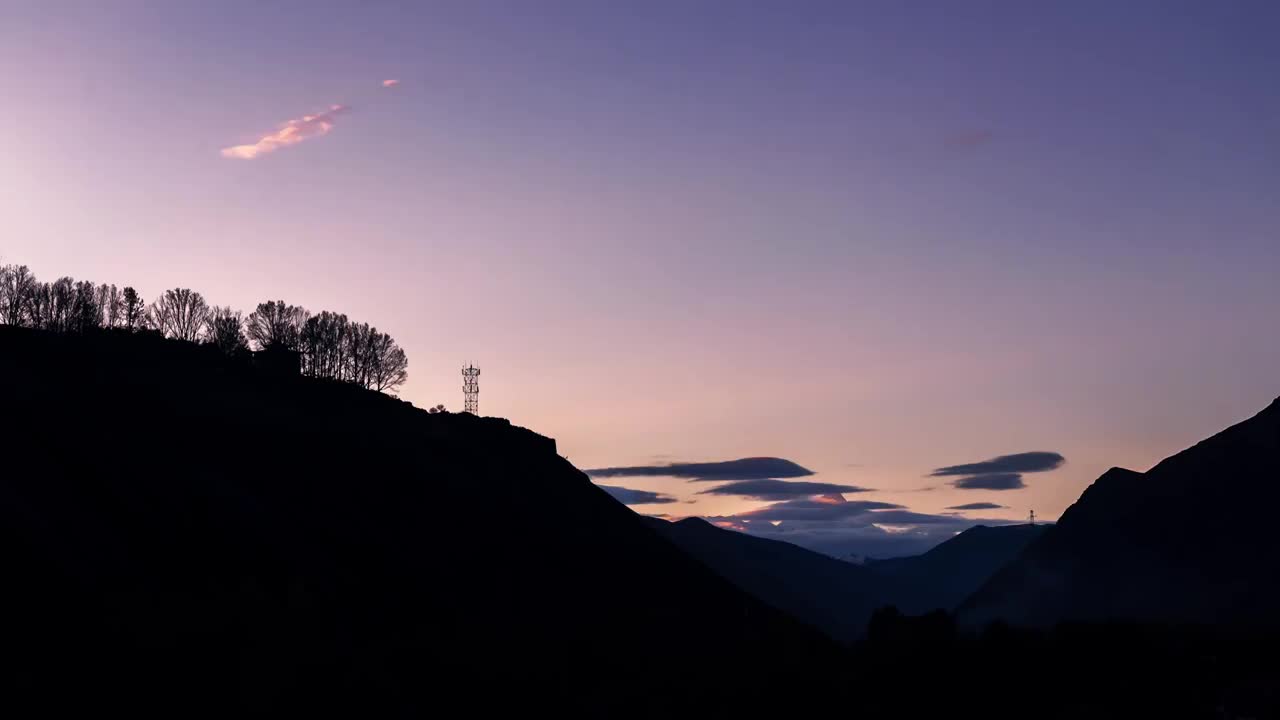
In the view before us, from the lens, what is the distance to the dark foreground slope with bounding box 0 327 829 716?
2499 inches

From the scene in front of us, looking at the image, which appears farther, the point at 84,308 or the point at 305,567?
the point at 84,308

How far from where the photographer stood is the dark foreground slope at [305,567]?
6348 cm

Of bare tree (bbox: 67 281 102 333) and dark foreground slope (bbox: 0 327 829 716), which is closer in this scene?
dark foreground slope (bbox: 0 327 829 716)

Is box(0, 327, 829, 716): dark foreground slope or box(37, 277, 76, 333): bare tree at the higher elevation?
box(37, 277, 76, 333): bare tree

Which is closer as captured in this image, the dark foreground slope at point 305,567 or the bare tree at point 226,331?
the dark foreground slope at point 305,567

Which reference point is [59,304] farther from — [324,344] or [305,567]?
[305,567]

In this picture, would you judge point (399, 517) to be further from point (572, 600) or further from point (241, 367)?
point (241, 367)

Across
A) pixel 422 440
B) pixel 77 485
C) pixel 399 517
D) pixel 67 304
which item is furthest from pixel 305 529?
pixel 67 304

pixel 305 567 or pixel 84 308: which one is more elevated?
pixel 84 308

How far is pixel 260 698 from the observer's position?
63.4m

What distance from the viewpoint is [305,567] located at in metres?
78.6

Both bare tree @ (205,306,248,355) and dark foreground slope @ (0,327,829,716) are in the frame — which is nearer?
dark foreground slope @ (0,327,829,716)

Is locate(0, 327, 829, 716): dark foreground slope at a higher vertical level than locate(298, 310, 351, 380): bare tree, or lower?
lower

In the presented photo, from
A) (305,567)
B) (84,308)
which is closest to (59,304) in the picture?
(84,308)
